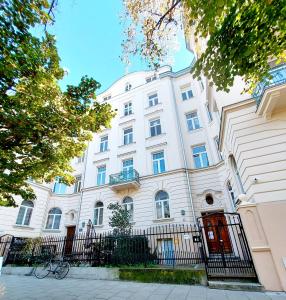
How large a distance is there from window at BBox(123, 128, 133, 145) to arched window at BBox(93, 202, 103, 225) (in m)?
6.47

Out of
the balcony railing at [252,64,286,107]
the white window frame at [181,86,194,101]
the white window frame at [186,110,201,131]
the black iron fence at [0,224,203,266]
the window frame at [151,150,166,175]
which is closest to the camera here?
the balcony railing at [252,64,286,107]

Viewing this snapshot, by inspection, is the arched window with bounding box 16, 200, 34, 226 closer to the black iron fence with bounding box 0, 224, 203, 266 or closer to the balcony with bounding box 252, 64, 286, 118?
the black iron fence with bounding box 0, 224, 203, 266

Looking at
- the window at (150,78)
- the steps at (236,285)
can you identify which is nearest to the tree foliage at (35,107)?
the steps at (236,285)

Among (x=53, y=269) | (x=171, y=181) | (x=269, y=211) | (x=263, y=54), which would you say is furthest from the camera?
(x=171, y=181)

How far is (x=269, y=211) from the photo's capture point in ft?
20.1

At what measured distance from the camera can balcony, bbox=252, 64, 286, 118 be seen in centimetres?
644

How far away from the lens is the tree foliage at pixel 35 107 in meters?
5.54

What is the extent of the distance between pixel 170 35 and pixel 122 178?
11.9 metres

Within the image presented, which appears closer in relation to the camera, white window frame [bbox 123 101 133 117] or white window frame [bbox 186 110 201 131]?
white window frame [bbox 186 110 201 131]

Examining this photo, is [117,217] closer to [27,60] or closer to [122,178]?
[122,178]

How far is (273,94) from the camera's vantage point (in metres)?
6.50

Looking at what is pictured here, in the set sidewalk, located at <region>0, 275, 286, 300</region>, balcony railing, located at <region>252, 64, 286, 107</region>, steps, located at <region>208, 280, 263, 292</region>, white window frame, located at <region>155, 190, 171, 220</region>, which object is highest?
balcony railing, located at <region>252, 64, 286, 107</region>

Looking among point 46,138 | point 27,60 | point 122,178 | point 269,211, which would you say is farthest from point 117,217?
point 27,60

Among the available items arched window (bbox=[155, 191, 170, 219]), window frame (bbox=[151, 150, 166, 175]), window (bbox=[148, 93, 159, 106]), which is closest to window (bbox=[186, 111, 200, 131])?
window frame (bbox=[151, 150, 166, 175])
